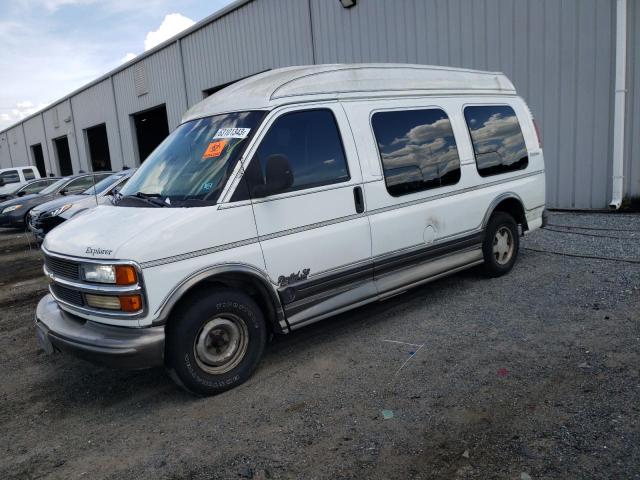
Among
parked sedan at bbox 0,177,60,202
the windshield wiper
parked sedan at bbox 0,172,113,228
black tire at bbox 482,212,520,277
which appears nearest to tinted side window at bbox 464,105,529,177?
black tire at bbox 482,212,520,277

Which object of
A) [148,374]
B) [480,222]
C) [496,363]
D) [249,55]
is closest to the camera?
[496,363]

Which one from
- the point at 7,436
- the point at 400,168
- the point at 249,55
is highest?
the point at 249,55

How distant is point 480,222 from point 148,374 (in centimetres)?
379

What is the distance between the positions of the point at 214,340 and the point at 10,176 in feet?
71.7

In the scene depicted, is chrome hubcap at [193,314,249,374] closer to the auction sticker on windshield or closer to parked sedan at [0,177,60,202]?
the auction sticker on windshield

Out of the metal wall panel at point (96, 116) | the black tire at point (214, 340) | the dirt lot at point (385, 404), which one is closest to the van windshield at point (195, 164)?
the black tire at point (214, 340)

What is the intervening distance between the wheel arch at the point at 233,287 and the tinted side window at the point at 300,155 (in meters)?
0.56

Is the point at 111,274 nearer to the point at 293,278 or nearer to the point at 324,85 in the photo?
the point at 293,278

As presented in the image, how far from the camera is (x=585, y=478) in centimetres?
265

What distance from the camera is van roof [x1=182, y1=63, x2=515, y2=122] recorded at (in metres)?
4.30

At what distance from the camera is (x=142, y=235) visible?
11.5ft

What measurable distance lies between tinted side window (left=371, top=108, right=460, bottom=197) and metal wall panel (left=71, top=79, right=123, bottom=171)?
75.4ft

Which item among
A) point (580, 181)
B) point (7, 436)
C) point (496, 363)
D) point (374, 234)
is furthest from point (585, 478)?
point (580, 181)

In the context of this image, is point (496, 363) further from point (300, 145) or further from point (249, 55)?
point (249, 55)
